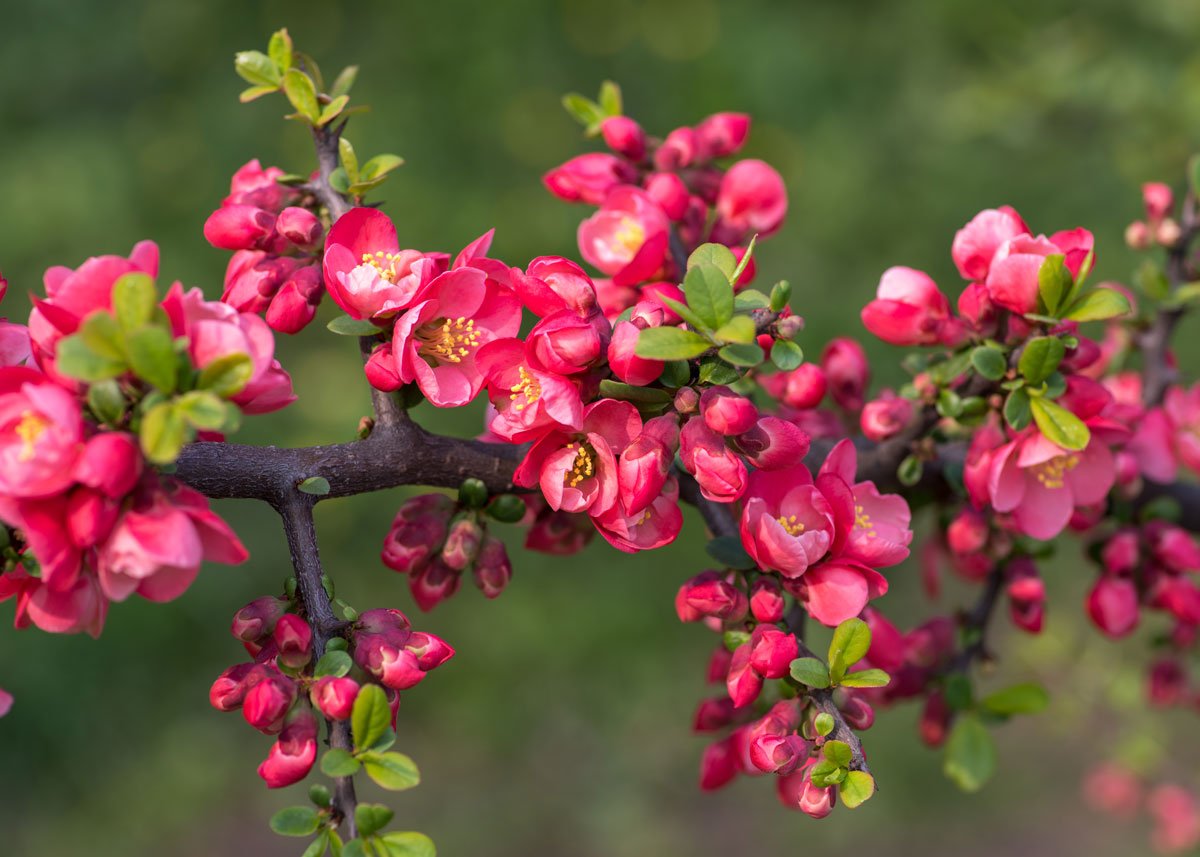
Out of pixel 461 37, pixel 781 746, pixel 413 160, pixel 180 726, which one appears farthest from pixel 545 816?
pixel 781 746

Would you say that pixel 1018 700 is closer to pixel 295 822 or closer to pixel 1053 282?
pixel 1053 282

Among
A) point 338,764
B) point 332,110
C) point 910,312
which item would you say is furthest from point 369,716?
point 910,312

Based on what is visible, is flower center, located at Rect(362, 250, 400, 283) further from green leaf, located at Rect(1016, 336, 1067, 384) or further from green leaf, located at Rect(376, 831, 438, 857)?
green leaf, located at Rect(1016, 336, 1067, 384)

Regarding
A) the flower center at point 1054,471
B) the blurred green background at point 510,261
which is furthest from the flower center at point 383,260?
the blurred green background at point 510,261

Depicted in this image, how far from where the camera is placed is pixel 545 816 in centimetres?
345

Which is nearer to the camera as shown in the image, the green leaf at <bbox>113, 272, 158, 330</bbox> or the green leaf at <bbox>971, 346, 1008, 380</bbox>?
the green leaf at <bbox>113, 272, 158, 330</bbox>

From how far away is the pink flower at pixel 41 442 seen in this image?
→ 0.67 m

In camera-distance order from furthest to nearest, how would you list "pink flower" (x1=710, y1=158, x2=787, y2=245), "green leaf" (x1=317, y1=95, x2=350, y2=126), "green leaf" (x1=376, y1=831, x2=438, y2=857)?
"pink flower" (x1=710, y1=158, x2=787, y2=245), "green leaf" (x1=317, y1=95, x2=350, y2=126), "green leaf" (x1=376, y1=831, x2=438, y2=857)

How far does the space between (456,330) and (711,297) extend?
0.24 m

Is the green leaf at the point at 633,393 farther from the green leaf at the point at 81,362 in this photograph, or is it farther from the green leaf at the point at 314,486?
the green leaf at the point at 81,362

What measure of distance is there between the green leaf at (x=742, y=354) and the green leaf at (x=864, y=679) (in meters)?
0.27

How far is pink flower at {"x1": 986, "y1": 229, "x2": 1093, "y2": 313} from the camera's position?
37.2 inches

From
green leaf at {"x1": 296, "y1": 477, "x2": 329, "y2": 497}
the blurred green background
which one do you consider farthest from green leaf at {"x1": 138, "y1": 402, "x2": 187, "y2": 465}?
the blurred green background

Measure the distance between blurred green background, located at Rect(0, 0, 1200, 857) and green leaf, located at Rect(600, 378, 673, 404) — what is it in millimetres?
2544
